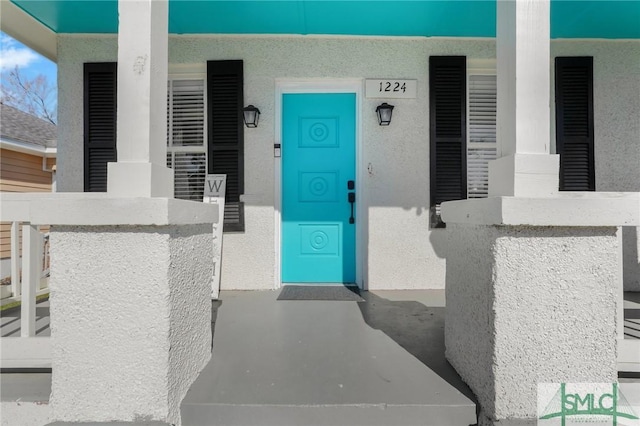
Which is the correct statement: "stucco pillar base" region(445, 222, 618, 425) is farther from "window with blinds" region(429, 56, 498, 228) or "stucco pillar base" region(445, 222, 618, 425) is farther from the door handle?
the door handle

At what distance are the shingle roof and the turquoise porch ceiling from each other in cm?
592

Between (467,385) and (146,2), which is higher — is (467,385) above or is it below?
below

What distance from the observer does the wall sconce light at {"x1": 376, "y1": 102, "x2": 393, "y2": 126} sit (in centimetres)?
358

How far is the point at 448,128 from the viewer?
3.71 metres

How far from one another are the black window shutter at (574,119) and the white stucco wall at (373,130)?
15 centimetres

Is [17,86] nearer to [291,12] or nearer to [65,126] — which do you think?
[65,126]

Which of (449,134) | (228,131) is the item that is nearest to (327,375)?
(228,131)

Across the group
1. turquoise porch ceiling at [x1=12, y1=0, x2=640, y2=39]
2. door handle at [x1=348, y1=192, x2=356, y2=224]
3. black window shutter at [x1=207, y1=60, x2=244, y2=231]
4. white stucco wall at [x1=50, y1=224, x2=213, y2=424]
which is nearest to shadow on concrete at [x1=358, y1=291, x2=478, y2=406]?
door handle at [x1=348, y1=192, x2=356, y2=224]

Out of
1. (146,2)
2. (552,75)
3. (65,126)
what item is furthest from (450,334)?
(65,126)

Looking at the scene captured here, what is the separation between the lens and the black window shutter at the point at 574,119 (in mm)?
3645

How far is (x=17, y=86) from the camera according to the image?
12.4 m

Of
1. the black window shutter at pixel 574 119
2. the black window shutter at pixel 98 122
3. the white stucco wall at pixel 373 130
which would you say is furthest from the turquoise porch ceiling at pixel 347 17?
the black window shutter at pixel 98 122

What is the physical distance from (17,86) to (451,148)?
15.8m

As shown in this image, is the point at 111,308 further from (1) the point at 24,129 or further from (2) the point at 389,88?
(1) the point at 24,129
